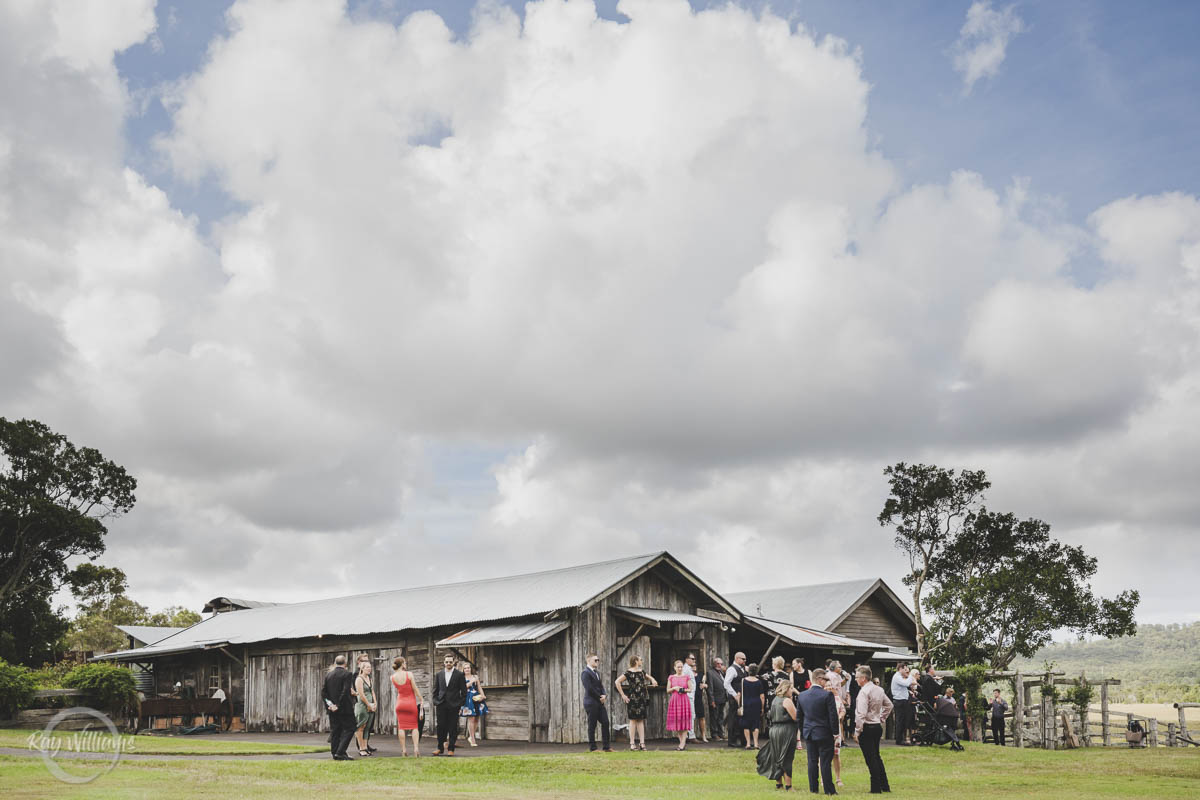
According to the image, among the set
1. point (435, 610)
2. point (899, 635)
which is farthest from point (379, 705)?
point (899, 635)

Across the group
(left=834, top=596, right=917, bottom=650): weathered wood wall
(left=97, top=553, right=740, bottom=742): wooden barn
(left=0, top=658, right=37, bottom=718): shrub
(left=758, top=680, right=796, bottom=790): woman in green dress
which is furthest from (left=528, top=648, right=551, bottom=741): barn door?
(left=834, top=596, right=917, bottom=650): weathered wood wall

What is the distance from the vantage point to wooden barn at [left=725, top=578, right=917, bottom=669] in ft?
102

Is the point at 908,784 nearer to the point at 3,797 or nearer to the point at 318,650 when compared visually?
the point at 3,797

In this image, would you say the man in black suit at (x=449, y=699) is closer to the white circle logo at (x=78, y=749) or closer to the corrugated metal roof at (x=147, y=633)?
the white circle logo at (x=78, y=749)

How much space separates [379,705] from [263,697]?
6775mm

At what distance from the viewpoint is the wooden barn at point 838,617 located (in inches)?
1219

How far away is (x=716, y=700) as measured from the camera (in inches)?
Answer: 898

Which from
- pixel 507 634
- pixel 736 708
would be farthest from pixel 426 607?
pixel 736 708

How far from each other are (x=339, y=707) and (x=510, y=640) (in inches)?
243

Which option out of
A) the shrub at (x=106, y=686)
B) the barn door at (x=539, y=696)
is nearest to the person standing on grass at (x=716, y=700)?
the barn door at (x=539, y=696)

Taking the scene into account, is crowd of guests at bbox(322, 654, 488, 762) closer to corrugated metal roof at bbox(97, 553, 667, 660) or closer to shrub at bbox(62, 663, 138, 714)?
corrugated metal roof at bbox(97, 553, 667, 660)

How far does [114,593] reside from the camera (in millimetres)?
68562

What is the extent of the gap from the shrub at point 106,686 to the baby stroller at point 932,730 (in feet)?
73.1

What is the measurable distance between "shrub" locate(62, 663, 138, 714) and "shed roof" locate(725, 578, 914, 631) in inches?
803
